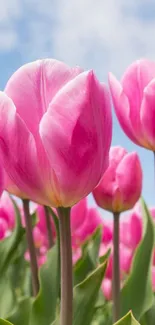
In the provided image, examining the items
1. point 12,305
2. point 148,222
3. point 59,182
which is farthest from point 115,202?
point 59,182

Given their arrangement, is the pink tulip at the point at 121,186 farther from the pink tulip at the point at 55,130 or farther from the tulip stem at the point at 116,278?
the pink tulip at the point at 55,130

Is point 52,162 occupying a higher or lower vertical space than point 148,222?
higher

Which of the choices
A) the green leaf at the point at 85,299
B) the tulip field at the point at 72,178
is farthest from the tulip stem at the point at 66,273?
the green leaf at the point at 85,299

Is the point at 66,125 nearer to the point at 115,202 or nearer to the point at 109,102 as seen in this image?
the point at 109,102

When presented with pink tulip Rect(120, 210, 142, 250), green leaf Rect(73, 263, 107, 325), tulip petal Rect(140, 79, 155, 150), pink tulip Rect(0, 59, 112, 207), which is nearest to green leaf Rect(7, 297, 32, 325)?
green leaf Rect(73, 263, 107, 325)

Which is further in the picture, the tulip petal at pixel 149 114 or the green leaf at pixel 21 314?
the green leaf at pixel 21 314

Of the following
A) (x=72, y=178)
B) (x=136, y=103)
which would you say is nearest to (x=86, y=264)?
(x=136, y=103)
